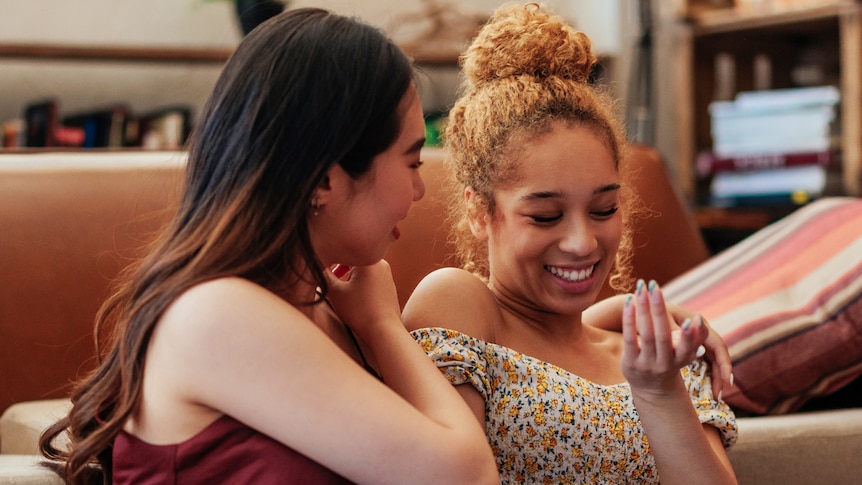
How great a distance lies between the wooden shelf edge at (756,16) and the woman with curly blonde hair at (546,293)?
1939 mm

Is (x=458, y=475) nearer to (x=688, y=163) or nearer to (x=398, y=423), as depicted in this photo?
(x=398, y=423)

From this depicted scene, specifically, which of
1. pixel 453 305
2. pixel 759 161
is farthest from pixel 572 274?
pixel 759 161

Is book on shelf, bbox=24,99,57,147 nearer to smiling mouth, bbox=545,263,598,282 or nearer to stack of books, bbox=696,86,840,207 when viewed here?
stack of books, bbox=696,86,840,207

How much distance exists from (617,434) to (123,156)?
3.37 feet

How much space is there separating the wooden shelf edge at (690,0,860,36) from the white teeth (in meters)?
2.08

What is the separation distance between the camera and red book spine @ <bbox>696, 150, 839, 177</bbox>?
10.3 feet

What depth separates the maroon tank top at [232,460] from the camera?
904 millimetres

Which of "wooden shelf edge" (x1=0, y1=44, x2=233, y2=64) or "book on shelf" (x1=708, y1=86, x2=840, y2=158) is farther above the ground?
"wooden shelf edge" (x1=0, y1=44, x2=233, y2=64)

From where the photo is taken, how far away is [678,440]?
1106mm

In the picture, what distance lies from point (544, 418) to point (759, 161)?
231 centimetres

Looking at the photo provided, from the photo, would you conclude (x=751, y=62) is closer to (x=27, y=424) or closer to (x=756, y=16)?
(x=756, y=16)

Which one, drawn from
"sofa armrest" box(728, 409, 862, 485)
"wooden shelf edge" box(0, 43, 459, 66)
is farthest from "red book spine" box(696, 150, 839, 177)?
"sofa armrest" box(728, 409, 862, 485)

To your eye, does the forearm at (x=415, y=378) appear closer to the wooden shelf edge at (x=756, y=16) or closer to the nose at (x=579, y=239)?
the nose at (x=579, y=239)

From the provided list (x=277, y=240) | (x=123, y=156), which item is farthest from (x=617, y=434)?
(x=123, y=156)
